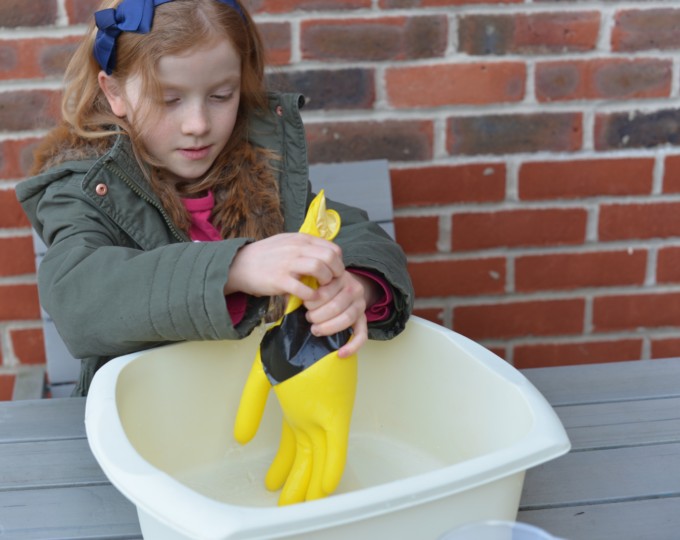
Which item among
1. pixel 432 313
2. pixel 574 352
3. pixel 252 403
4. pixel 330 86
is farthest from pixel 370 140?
pixel 252 403

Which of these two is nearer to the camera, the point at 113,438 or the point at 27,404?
the point at 113,438

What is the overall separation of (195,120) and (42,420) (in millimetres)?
393

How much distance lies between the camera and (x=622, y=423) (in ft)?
3.02

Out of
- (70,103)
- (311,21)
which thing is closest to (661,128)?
(311,21)

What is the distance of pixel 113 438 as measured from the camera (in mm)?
628

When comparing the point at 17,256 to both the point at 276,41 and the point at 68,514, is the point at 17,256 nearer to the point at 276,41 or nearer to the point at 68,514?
the point at 276,41

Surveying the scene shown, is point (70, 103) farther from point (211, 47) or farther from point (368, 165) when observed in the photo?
point (368, 165)

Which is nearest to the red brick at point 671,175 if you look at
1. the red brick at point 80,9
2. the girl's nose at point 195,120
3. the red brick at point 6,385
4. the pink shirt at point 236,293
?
the pink shirt at point 236,293

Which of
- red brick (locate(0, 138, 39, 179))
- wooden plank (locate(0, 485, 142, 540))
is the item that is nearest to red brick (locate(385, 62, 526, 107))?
red brick (locate(0, 138, 39, 179))

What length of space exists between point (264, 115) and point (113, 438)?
652 millimetres

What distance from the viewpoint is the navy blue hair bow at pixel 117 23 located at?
101cm

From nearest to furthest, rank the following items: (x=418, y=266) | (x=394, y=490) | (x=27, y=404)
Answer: (x=394, y=490), (x=27, y=404), (x=418, y=266)

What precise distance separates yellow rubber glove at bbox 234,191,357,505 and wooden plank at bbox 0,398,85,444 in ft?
0.74

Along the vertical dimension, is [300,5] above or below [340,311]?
above
